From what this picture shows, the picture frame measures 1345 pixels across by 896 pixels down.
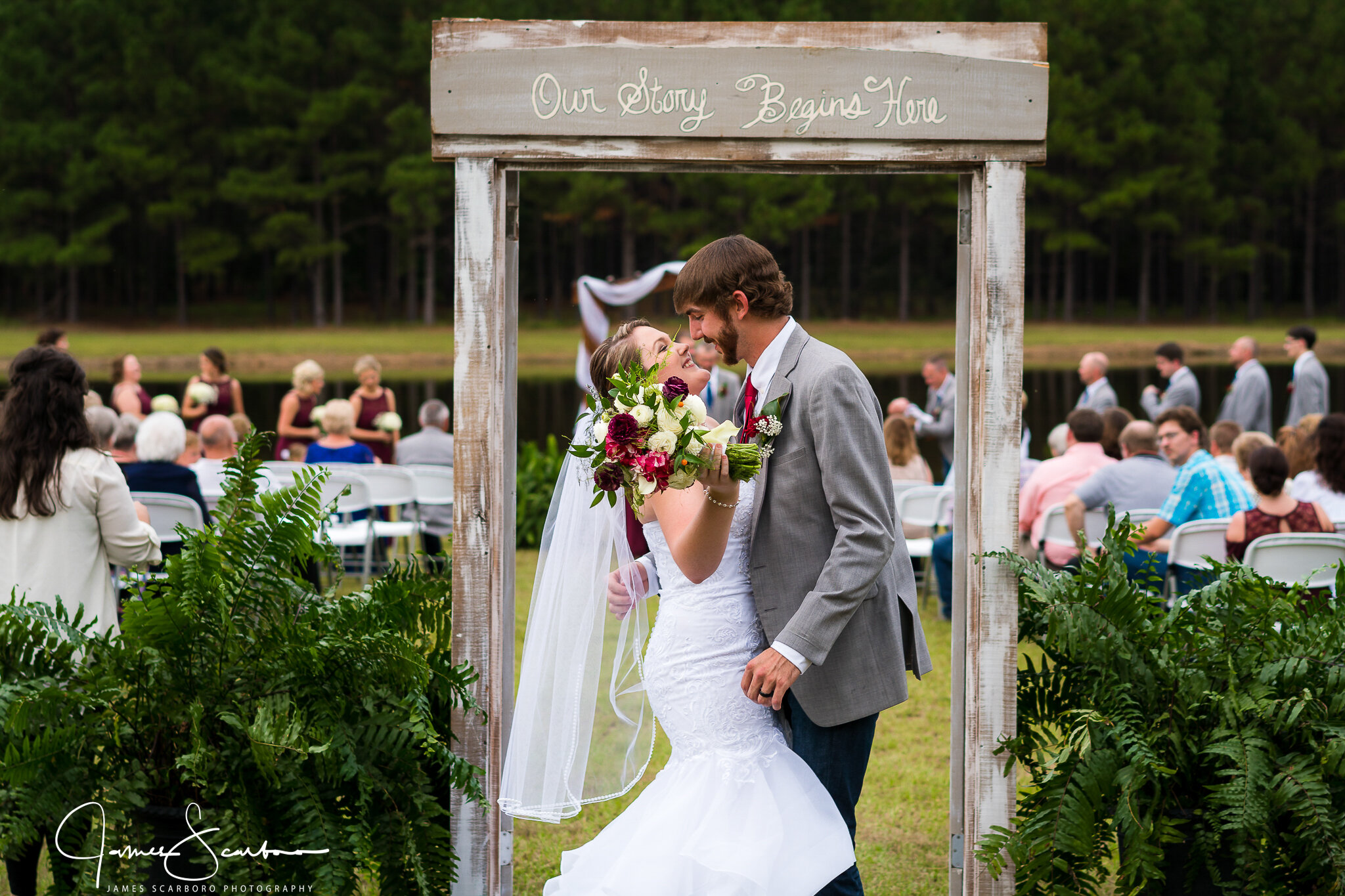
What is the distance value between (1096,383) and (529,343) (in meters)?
34.5

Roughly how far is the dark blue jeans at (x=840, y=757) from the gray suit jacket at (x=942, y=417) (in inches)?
287

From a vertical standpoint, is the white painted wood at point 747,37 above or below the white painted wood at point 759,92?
above

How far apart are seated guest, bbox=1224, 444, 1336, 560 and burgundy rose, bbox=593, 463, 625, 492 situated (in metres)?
4.30

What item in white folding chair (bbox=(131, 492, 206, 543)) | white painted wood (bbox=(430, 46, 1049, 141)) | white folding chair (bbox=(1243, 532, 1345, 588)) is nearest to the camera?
white painted wood (bbox=(430, 46, 1049, 141))

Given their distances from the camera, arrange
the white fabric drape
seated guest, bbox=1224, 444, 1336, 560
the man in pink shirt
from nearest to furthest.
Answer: seated guest, bbox=1224, 444, 1336, 560 → the man in pink shirt → the white fabric drape

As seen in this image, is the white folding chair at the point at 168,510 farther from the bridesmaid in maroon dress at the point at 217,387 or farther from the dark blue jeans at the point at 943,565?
the bridesmaid in maroon dress at the point at 217,387

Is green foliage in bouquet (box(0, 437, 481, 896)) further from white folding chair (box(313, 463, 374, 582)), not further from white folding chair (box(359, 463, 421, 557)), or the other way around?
white folding chair (box(359, 463, 421, 557))

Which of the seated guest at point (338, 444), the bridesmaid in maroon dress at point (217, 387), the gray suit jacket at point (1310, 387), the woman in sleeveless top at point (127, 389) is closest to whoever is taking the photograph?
the seated guest at point (338, 444)

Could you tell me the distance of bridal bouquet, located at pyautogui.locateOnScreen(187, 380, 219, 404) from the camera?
1136 centimetres

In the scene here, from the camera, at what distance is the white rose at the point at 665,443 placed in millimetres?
2857

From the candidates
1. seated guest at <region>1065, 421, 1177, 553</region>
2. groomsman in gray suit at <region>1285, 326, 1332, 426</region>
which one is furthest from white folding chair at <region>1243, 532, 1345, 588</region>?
groomsman in gray suit at <region>1285, 326, 1332, 426</region>

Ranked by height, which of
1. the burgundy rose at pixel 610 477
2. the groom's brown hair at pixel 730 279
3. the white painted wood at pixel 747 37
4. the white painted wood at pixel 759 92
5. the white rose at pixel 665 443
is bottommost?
the burgundy rose at pixel 610 477

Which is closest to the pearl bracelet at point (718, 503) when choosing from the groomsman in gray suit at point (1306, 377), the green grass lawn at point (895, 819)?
the green grass lawn at point (895, 819)

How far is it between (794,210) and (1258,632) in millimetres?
40532
